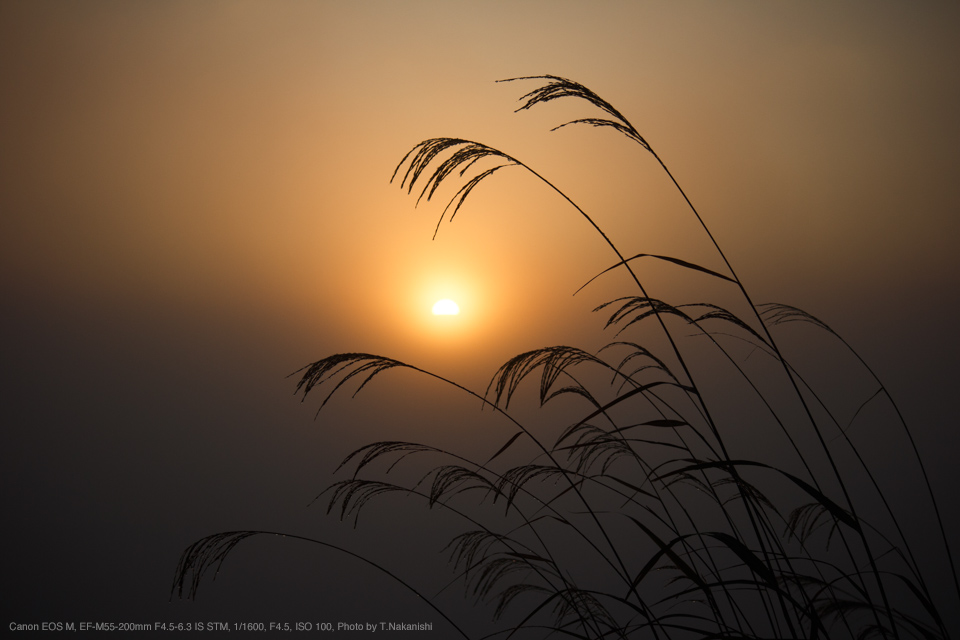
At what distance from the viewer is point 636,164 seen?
3.82 meters

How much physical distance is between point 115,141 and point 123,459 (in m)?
2.36

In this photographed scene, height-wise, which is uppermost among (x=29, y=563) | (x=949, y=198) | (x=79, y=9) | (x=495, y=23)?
(x=79, y=9)

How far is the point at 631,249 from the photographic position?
3811mm

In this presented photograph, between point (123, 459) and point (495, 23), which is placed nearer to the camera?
point (495, 23)

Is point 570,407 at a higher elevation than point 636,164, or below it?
below

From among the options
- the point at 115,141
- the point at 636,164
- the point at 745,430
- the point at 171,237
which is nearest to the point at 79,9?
the point at 115,141

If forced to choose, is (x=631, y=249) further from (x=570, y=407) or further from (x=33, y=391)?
(x=33, y=391)

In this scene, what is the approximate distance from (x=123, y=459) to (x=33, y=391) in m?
0.81

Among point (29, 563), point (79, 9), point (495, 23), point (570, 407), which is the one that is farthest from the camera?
point (570, 407)

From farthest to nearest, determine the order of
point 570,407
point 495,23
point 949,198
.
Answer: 1. point 570,407
2. point 949,198
3. point 495,23

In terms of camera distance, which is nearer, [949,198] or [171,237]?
[949,198]

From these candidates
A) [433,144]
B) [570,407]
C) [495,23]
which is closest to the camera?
[433,144]

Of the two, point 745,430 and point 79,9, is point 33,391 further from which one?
point 745,430

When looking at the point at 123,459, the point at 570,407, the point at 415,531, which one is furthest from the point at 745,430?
the point at 123,459
